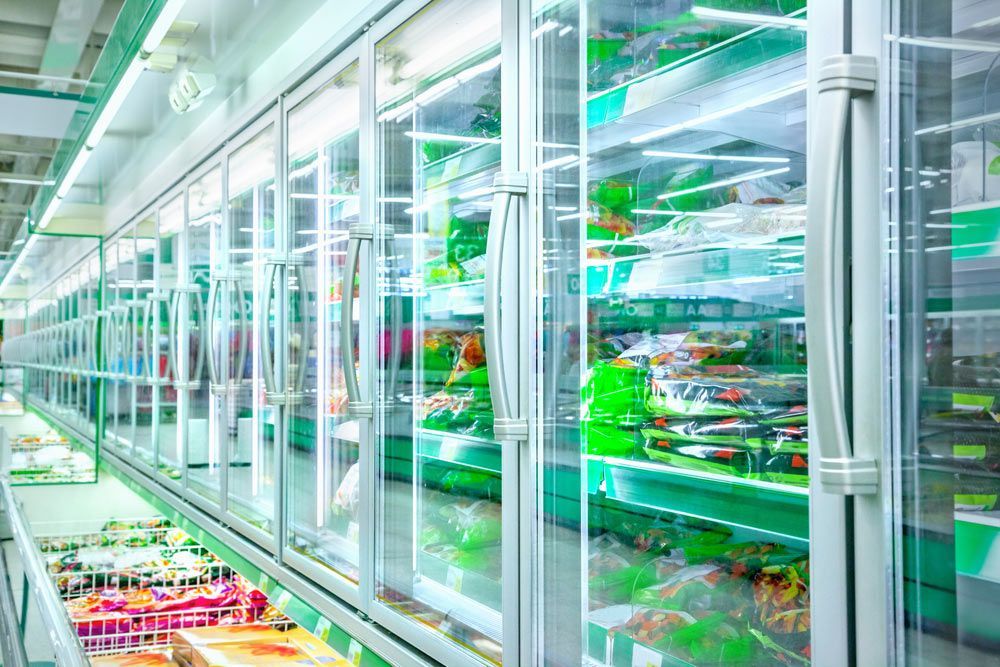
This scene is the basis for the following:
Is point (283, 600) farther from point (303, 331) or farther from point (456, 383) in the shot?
point (456, 383)

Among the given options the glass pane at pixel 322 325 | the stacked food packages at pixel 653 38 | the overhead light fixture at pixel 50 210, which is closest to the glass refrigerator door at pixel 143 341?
the overhead light fixture at pixel 50 210

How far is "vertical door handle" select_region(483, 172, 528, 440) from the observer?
5.54 feet

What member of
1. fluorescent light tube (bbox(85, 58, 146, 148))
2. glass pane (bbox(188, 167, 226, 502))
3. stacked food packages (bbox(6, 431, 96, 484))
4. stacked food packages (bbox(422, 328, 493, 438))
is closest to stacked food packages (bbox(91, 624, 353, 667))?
glass pane (bbox(188, 167, 226, 502))

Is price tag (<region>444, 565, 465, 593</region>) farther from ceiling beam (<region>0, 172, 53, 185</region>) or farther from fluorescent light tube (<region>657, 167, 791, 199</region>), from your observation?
ceiling beam (<region>0, 172, 53, 185</region>)

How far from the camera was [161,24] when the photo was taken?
2.69m

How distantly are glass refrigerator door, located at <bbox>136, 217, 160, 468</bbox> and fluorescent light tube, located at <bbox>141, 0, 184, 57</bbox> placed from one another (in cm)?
315

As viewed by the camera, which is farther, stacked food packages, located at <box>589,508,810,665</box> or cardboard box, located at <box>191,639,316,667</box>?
cardboard box, located at <box>191,639,316,667</box>

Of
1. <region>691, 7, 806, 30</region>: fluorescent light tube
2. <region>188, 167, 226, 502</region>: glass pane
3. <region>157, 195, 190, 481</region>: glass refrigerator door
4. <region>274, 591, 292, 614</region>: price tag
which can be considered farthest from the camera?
<region>157, 195, 190, 481</region>: glass refrigerator door

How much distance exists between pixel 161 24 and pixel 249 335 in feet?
4.95

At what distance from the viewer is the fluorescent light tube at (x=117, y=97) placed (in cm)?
311

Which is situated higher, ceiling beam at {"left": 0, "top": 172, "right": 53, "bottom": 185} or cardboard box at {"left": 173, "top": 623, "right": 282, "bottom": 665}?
ceiling beam at {"left": 0, "top": 172, "right": 53, "bottom": 185}

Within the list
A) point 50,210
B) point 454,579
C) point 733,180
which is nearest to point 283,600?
point 454,579

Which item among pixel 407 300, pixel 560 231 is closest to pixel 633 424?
pixel 560 231

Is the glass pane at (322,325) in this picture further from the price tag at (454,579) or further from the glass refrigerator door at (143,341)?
the glass refrigerator door at (143,341)
